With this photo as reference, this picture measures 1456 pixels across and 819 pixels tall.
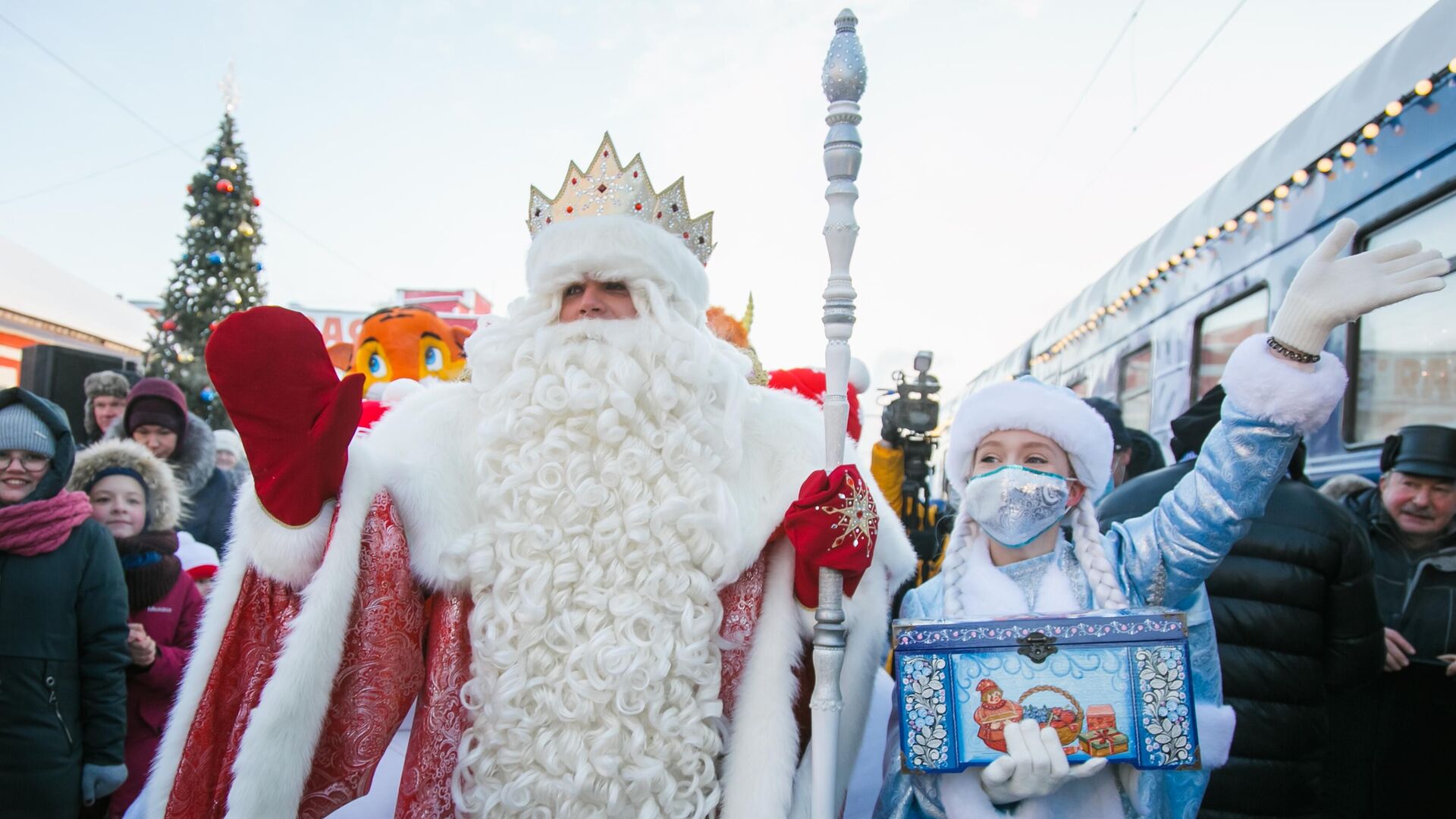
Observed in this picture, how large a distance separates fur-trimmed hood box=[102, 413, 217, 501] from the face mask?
4.29m

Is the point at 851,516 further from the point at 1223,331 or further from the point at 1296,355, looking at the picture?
the point at 1223,331

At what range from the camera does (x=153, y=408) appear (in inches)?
180

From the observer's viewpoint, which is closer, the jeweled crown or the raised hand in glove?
the jeweled crown

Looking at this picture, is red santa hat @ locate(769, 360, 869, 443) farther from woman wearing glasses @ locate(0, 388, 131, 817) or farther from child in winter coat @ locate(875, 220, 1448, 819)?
woman wearing glasses @ locate(0, 388, 131, 817)

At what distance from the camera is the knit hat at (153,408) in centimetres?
456

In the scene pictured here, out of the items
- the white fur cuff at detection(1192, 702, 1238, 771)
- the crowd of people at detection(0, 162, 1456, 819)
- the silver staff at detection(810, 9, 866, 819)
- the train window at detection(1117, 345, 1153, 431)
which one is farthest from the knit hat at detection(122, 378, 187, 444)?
the train window at detection(1117, 345, 1153, 431)

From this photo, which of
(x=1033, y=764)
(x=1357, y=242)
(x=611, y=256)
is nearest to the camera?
(x=1033, y=764)

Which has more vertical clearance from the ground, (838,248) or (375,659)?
(838,248)

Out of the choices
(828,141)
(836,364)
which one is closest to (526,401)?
(836,364)

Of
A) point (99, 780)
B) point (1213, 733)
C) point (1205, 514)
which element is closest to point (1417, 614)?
point (1213, 733)

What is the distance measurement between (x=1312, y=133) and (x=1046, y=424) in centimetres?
314

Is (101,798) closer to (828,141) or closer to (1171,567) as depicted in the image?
(828,141)

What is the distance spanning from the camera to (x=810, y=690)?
7.21ft

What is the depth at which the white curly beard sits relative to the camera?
75.6 inches
